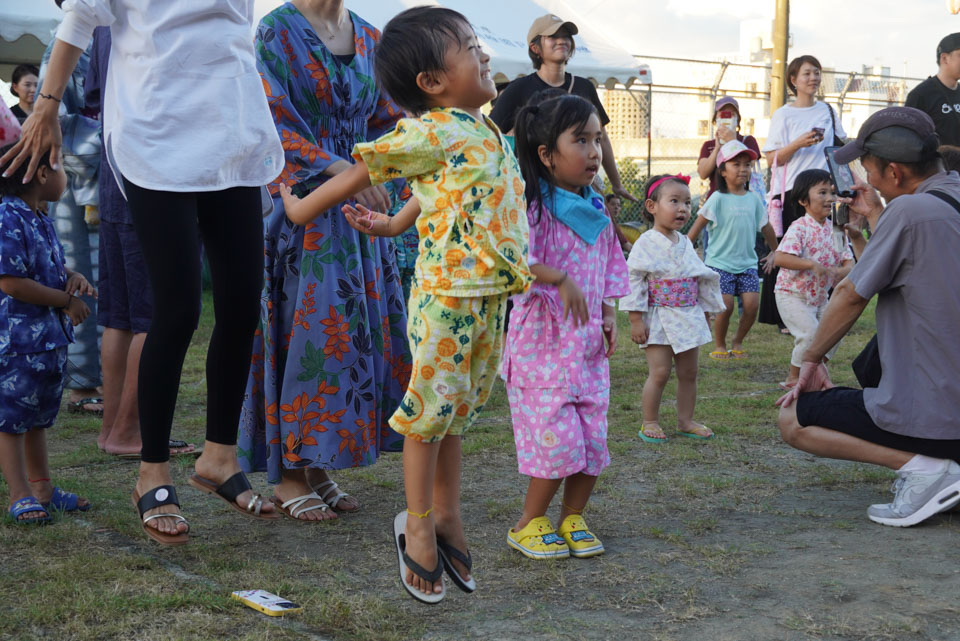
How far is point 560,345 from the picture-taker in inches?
129

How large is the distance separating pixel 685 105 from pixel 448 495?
48.2 feet

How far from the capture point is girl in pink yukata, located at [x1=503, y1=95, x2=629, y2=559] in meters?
3.24

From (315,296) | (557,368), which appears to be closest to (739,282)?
(557,368)

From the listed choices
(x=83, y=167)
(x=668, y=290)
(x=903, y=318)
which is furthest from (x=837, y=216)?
(x=83, y=167)

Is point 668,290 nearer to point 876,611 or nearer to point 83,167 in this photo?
point 876,611

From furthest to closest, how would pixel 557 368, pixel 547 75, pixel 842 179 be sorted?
pixel 547 75
pixel 842 179
pixel 557 368

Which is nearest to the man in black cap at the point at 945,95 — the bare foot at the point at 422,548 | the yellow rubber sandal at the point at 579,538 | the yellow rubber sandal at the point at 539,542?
the yellow rubber sandal at the point at 579,538

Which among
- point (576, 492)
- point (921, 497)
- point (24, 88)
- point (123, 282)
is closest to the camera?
point (576, 492)

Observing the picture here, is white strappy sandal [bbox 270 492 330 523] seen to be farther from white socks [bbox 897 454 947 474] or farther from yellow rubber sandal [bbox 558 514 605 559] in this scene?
white socks [bbox 897 454 947 474]

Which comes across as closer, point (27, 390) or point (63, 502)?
point (27, 390)

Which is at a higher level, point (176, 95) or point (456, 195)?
point (176, 95)

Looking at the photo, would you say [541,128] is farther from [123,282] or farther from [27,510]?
[123,282]

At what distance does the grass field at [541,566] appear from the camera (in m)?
2.61

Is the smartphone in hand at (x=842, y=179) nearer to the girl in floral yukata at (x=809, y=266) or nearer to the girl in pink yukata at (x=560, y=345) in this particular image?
the girl in floral yukata at (x=809, y=266)
